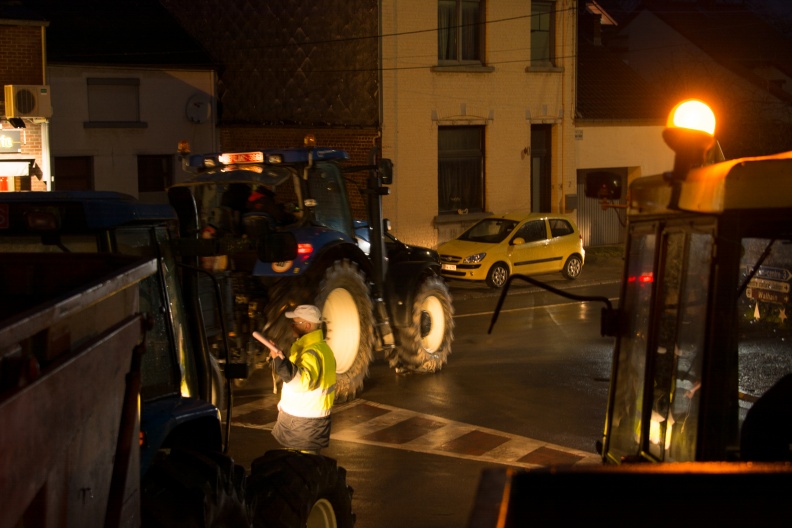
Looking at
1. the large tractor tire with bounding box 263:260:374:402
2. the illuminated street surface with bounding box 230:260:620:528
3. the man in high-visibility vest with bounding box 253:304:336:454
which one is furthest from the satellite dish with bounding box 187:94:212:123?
the man in high-visibility vest with bounding box 253:304:336:454

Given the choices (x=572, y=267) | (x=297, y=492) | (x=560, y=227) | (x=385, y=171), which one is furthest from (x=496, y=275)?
(x=297, y=492)

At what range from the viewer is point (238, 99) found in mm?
28016

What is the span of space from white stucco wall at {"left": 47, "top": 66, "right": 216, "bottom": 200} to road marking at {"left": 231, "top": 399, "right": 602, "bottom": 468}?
1480 cm

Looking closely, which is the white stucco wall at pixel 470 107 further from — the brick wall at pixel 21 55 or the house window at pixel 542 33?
the brick wall at pixel 21 55

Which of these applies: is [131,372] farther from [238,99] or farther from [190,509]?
[238,99]

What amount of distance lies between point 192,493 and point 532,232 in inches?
755

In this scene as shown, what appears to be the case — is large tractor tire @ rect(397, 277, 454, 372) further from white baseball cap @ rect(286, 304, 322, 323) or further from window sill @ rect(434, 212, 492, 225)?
window sill @ rect(434, 212, 492, 225)

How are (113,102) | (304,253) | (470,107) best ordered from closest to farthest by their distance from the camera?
(304,253) < (113,102) < (470,107)

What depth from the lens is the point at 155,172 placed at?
87.0 ft

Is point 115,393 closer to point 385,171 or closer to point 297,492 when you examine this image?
point 297,492

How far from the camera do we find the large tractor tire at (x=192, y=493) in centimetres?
430

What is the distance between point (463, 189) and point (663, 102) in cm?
909

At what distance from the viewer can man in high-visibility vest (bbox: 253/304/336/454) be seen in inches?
313

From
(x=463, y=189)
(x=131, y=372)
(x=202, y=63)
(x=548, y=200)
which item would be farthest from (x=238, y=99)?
(x=131, y=372)
